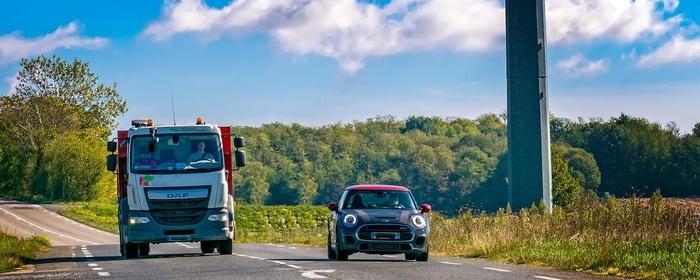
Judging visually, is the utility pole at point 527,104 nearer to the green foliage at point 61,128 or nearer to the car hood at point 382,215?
the car hood at point 382,215

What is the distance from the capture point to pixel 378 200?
24844 mm

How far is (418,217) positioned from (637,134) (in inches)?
A: 4513

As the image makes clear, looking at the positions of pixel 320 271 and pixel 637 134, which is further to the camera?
pixel 637 134

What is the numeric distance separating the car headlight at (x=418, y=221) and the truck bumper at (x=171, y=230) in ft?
16.0

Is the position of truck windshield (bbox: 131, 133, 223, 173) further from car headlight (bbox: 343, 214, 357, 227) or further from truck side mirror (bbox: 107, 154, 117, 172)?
car headlight (bbox: 343, 214, 357, 227)

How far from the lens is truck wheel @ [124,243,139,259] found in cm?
2813

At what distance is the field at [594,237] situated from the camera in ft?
61.2

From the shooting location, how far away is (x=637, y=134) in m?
135

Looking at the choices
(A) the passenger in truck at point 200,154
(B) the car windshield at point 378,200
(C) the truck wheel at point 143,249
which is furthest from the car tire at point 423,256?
(C) the truck wheel at point 143,249

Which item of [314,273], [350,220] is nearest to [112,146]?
[350,220]

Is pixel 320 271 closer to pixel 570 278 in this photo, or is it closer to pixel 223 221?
pixel 570 278

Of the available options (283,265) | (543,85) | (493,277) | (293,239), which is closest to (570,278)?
(493,277)

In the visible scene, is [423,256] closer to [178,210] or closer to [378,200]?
[378,200]

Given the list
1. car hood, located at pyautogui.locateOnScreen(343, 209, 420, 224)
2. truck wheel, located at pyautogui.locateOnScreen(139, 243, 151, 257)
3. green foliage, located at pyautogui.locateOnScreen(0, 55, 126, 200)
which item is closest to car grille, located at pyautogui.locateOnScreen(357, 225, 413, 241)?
car hood, located at pyautogui.locateOnScreen(343, 209, 420, 224)
